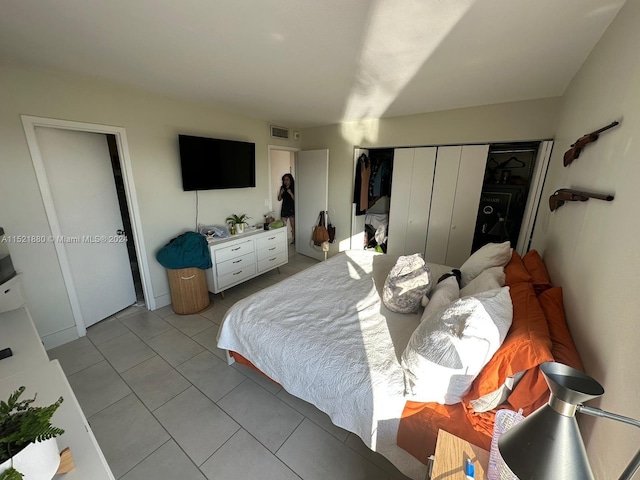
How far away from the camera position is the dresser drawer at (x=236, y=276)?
3.09 metres

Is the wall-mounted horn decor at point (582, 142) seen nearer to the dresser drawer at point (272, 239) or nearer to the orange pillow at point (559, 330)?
the orange pillow at point (559, 330)

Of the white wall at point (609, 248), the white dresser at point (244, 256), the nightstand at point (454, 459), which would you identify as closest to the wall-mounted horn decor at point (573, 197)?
the white wall at point (609, 248)

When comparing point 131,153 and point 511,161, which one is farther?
point 511,161

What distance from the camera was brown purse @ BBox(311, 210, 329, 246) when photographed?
4254 millimetres

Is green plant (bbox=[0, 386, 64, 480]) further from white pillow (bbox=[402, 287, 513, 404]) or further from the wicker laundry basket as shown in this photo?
the wicker laundry basket

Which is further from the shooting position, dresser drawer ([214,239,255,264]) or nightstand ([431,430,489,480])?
dresser drawer ([214,239,255,264])

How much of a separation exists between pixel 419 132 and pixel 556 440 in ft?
11.2

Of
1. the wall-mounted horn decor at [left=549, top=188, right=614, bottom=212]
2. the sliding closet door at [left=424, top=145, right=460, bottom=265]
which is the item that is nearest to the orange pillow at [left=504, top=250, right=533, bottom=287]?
the wall-mounted horn decor at [left=549, top=188, right=614, bottom=212]

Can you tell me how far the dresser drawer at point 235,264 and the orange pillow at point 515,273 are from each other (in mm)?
2766

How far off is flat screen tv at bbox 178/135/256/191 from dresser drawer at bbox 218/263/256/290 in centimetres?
109

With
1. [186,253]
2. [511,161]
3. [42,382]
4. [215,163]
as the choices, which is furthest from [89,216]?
[511,161]

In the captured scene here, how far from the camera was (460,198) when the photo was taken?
3.16 m

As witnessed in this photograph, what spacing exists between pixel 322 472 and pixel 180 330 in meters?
1.88

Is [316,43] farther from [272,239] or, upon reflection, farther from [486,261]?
[272,239]
